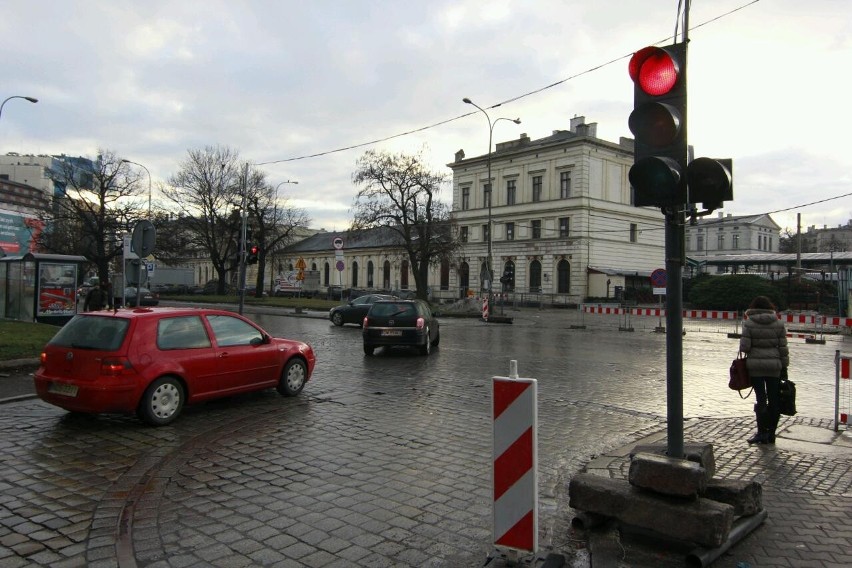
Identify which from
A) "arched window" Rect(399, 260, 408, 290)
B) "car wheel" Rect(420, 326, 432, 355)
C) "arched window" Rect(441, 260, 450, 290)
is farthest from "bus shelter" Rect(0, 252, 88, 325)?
"arched window" Rect(399, 260, 408, 290)

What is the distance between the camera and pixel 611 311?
4241 cm

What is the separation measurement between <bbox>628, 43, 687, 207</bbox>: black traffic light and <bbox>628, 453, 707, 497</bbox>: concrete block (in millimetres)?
1729

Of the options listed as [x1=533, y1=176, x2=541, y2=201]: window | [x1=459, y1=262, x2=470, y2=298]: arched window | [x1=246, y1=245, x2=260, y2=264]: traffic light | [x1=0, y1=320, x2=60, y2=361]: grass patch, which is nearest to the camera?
[x1=0, y1=320, x2=60, y2=361]: grass patch

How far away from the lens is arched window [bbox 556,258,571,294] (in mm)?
60281

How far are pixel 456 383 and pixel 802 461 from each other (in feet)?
19.4

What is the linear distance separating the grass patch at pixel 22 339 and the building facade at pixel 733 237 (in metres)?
97.4

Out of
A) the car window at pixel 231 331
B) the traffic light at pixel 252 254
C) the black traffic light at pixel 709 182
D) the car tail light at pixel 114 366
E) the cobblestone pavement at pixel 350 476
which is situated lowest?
the cobblestone pavement at pixel 350 476

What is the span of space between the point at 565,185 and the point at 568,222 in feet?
13.2

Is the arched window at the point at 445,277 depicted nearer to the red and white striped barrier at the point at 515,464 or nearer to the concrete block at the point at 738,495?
the concrete block at the point at 738,495

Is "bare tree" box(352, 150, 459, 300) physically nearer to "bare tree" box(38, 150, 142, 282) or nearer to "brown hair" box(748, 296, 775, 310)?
"bare tree" box(38, 150, 142, 282)

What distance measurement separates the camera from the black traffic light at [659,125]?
4.18 meters

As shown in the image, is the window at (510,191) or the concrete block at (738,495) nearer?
the concrete block at (738,495)

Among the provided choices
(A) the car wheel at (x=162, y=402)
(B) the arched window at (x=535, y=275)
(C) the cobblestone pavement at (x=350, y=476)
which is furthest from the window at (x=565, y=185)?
(A) the car wheel at (x=162, y=402)

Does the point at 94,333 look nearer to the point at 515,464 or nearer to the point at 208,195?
the point at 515,464
